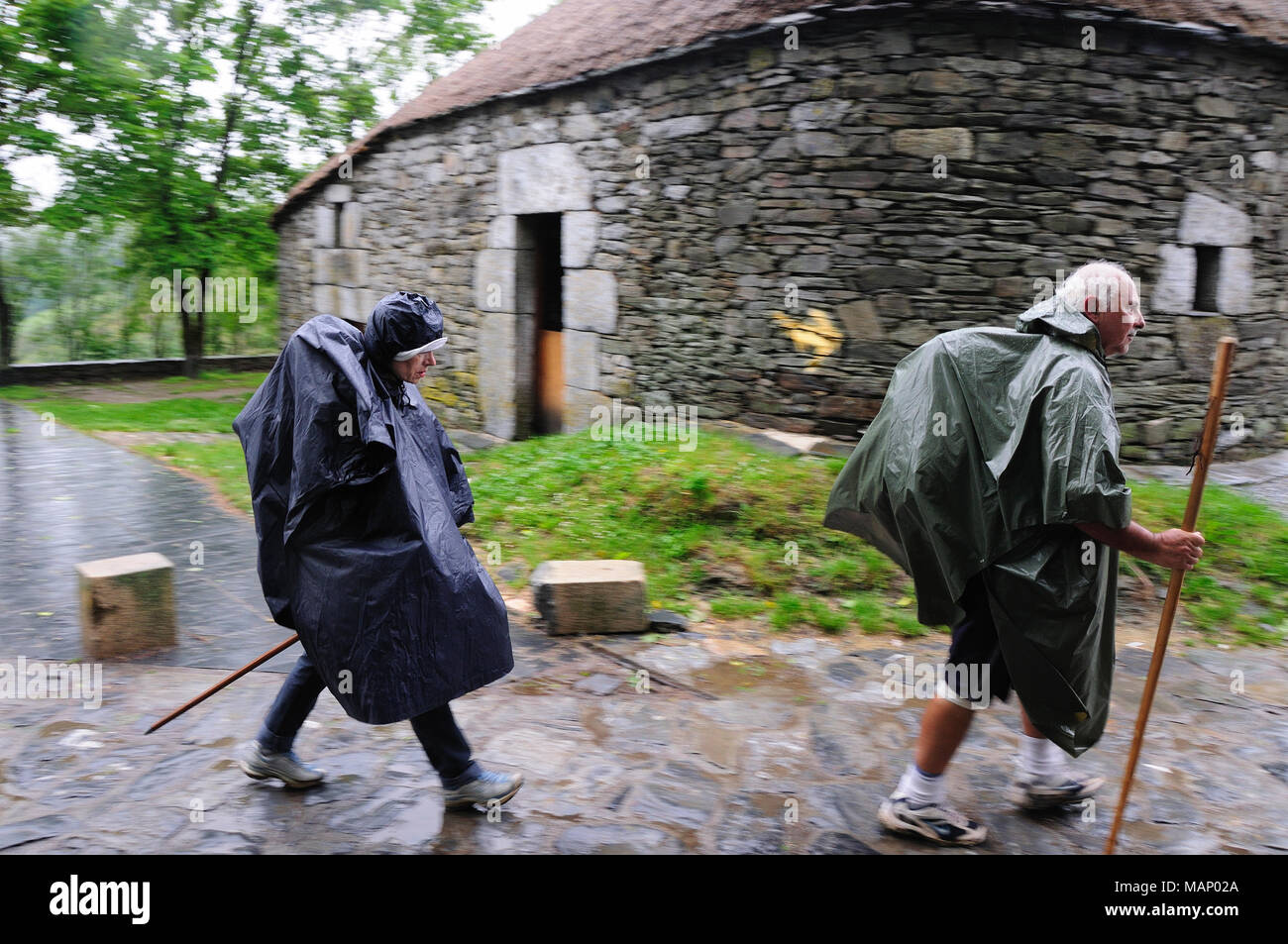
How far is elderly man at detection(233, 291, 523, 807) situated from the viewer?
9.09 ft

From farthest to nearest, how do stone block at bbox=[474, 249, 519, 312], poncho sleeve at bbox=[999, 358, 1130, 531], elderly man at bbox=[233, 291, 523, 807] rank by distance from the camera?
stone block at bbox=[474, 249, 519, 312] → elderly man at bbox=[233, 291, 523, 807] → poncho sleeve at bbox=[999, 358, 1130, 531]

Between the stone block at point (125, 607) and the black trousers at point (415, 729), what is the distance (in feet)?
5.48

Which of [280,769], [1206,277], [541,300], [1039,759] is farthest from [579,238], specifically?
[1039,759]

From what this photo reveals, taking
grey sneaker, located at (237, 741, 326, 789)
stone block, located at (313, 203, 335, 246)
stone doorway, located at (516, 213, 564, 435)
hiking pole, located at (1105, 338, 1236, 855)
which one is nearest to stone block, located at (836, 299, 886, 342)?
stone doorway, located at (516, 213, 564, 435)

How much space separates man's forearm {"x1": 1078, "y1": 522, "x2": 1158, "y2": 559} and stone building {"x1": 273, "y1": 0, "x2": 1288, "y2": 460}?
4.70 meters

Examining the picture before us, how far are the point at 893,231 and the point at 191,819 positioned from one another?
19.6ft

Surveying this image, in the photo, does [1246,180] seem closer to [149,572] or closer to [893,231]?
[893,231]

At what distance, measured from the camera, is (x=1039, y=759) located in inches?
128

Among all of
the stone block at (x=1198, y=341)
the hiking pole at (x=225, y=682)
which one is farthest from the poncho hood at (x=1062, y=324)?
the stone block at (x=1198, y=341)

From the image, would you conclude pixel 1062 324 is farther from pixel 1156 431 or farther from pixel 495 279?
pixel 495 279

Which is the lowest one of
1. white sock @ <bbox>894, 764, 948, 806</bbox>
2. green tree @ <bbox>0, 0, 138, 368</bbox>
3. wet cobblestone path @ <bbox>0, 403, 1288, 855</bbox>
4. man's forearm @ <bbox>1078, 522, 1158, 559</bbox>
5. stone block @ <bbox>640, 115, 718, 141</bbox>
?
wet cobblestone path @ <bbox>0, 403, 1288, 855</bbox>

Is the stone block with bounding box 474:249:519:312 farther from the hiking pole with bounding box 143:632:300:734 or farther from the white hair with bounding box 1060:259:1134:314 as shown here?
the white hair with bounding box 1060:259:1134:314

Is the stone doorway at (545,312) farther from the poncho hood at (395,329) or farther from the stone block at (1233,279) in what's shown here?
the poncho hood at (395,329)

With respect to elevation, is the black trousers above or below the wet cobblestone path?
above
